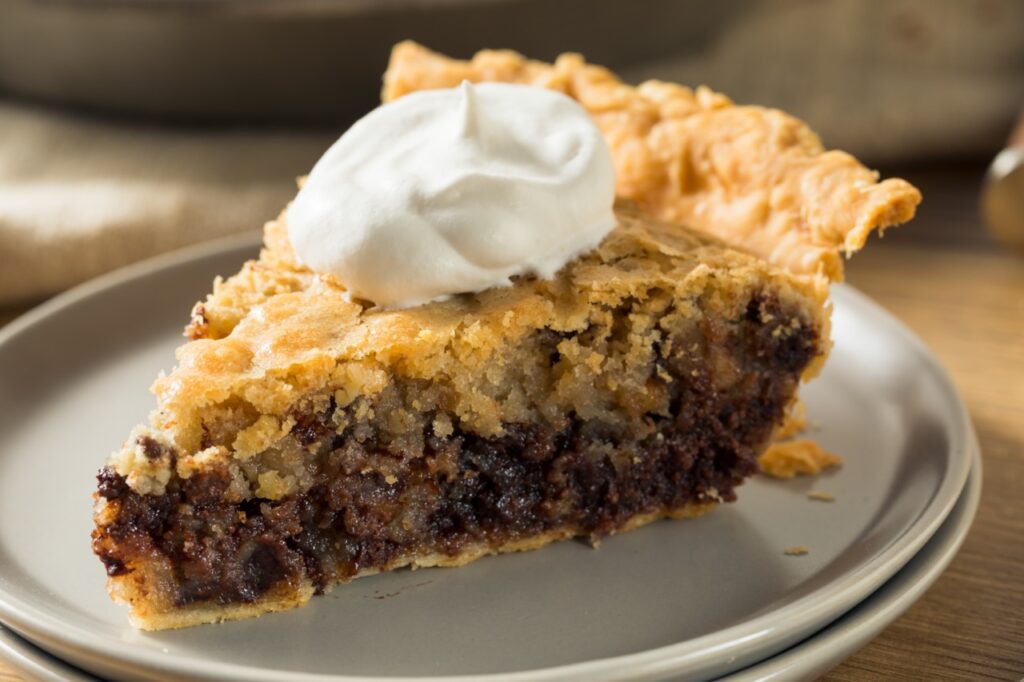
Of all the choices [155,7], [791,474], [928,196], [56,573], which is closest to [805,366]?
[791,474]

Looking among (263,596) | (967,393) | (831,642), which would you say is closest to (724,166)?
(967,393)

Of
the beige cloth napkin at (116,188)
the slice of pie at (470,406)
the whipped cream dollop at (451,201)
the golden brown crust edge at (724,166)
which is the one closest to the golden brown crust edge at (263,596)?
the slice of pie at (470,406)

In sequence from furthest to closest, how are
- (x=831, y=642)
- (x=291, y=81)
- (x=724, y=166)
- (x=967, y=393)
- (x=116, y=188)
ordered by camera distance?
1. (x=291, y=81)
2. (x=116, y=188)
3. (x=967, y=393)
4. (x=724, y=166)
5. (x=831, y=642)

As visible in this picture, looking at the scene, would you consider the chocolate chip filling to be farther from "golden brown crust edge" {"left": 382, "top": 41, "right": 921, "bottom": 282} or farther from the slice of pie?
"golden brown crust edge" {"left": 382, "top": 41, "right": 921, "bottom": 282}

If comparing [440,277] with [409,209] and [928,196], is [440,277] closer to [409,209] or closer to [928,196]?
[409,209]

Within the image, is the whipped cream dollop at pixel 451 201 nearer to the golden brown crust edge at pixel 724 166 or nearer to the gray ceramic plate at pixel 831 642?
the golden brown crust edge at pixel 724 166

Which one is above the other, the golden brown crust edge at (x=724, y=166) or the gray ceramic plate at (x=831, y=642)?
the golden brown crust edge at (x=724, y=166)

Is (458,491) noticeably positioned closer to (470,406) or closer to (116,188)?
(470,406)

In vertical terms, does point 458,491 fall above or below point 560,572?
above
